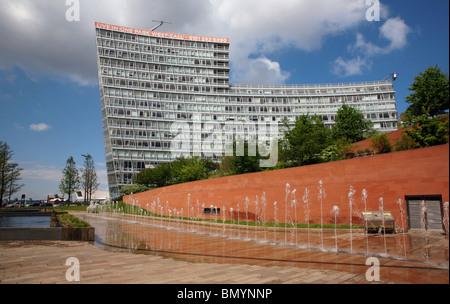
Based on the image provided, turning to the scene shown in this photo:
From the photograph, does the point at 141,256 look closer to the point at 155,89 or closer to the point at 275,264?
the point at 275,264

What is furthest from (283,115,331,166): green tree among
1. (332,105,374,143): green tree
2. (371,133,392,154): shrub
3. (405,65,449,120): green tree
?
(332,105,374,143): green tree

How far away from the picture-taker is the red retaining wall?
13659 mm

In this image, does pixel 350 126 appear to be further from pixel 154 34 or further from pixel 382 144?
pixel 154 34

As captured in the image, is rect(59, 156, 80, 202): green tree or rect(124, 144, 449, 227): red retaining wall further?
rect(59, 156, 80, 202): green tree

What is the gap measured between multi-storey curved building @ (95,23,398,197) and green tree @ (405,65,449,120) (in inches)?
1615

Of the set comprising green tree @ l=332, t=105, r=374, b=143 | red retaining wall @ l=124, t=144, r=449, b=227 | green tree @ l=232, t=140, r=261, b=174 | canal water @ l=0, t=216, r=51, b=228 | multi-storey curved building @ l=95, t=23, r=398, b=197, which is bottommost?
canal water @ l=0, t=216, r=51, b=228

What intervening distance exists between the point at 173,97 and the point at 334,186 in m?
62.1

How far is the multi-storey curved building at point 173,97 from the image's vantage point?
6875 centimetres

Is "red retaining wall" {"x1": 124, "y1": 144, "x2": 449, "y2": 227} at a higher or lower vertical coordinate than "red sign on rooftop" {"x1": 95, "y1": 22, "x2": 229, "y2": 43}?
lower

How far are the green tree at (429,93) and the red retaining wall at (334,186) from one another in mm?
14424

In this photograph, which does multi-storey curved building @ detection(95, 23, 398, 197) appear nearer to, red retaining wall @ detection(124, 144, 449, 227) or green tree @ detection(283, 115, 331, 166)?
green tree @ detection(283, 115, 331, 166)

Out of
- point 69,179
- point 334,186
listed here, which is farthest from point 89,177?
point 334,186
